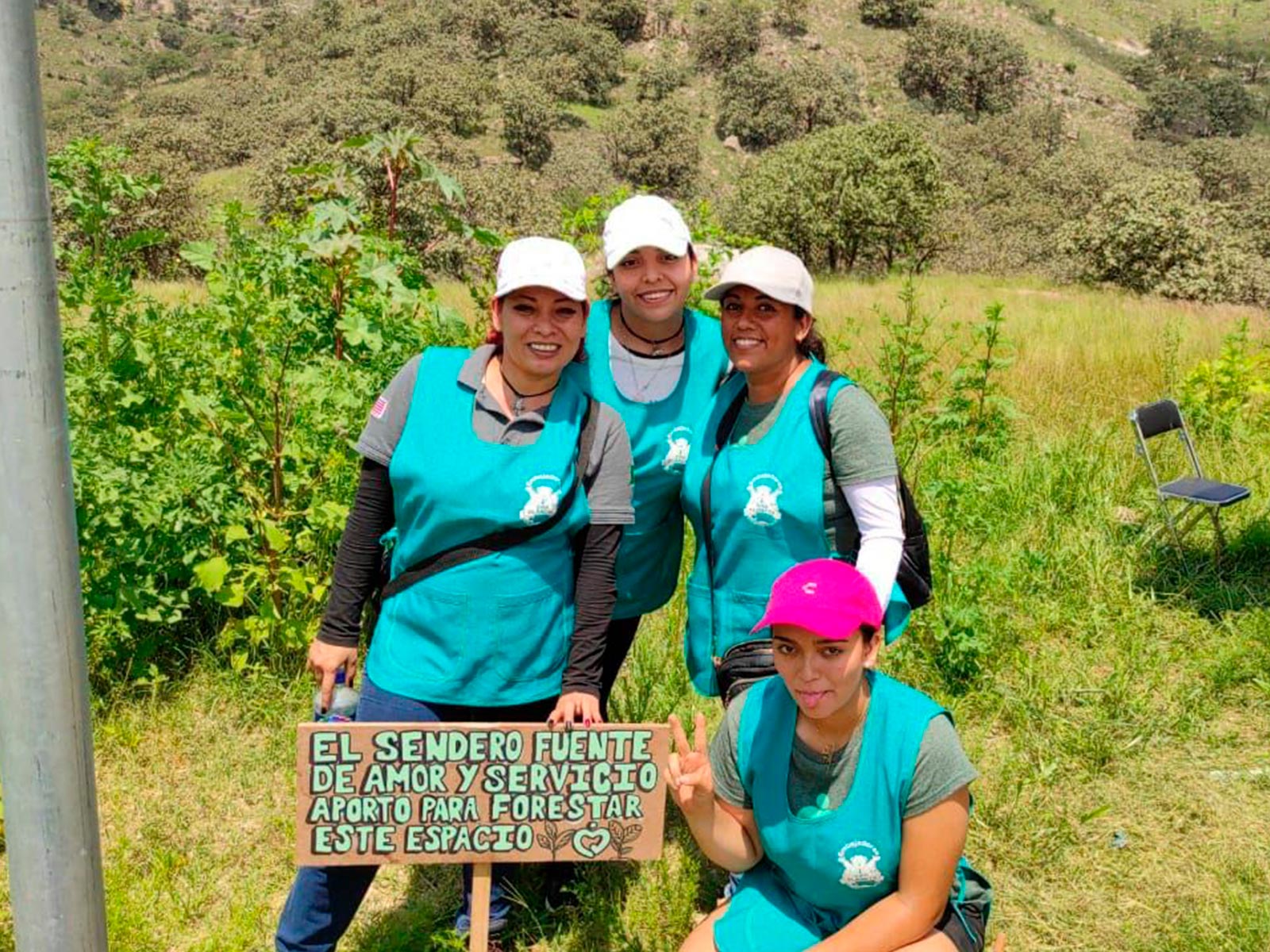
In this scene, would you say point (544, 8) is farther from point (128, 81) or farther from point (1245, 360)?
point (1245, 360)

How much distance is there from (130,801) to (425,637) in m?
1.70

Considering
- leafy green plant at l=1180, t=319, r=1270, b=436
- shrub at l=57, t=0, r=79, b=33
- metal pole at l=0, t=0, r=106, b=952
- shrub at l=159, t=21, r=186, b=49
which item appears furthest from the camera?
shrub at l=57, t=0, r=79, b=33

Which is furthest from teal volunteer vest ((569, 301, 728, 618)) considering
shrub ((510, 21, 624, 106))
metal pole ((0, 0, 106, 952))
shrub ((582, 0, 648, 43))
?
shrub ((582, 0, 648, 43))

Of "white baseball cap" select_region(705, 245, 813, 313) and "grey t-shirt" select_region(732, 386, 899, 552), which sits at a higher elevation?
"white baseball cap" select_region(705, 245, 813, 313)

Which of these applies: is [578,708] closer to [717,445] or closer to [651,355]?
[717,445]

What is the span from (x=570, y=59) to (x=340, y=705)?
58235 millimetres

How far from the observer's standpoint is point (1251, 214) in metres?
31.2

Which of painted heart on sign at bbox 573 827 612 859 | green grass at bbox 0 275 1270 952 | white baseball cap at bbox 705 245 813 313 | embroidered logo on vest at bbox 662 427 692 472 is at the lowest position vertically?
green grass at bbox 0 275 1270 952

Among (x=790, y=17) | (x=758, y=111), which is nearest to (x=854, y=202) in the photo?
(x=758, y=111)

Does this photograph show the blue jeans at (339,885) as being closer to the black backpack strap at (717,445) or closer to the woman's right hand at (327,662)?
the woman's right hand at (327,662)

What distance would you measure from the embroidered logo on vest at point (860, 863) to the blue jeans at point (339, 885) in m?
0.81

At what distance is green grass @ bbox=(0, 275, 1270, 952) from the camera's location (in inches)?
123

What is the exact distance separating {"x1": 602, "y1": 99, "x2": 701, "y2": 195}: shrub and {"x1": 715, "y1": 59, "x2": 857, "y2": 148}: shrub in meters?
8.09

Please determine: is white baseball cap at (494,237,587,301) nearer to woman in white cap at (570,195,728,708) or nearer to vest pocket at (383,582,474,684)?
woman in white cap at (570,195,728,708)
